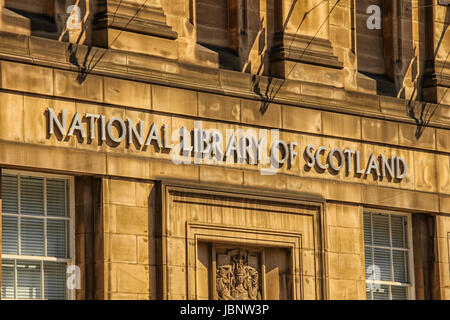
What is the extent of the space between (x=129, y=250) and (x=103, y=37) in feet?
13.6

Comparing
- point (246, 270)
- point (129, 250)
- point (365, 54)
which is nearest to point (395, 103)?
point (365, 54)

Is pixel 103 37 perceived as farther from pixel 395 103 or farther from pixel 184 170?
pixel 395 103

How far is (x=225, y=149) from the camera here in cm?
3509

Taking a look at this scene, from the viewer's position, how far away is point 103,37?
33688 mm

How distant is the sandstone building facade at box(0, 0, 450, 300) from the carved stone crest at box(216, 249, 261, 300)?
0.04 meters

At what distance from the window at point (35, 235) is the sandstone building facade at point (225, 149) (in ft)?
0.12

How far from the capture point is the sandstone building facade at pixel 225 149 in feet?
107

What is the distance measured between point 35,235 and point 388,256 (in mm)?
9476

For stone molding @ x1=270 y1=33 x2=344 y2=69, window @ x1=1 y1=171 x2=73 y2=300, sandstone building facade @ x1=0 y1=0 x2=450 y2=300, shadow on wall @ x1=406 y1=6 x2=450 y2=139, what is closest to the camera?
window @ x1=1 y1=171 x2=73 y2=300

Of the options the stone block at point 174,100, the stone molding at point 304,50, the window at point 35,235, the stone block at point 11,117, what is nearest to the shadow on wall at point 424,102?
the stone molding at point 304,50

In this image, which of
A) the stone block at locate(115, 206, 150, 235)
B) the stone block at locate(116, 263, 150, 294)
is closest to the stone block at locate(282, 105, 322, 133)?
the stone block at locate(115, 206, 150, 235)

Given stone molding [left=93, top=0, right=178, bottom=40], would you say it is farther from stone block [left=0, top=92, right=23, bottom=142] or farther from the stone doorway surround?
the stone doorway surround

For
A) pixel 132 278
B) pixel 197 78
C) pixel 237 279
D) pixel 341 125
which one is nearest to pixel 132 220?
pixel 132 278

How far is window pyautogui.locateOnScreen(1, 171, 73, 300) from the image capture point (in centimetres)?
3206
